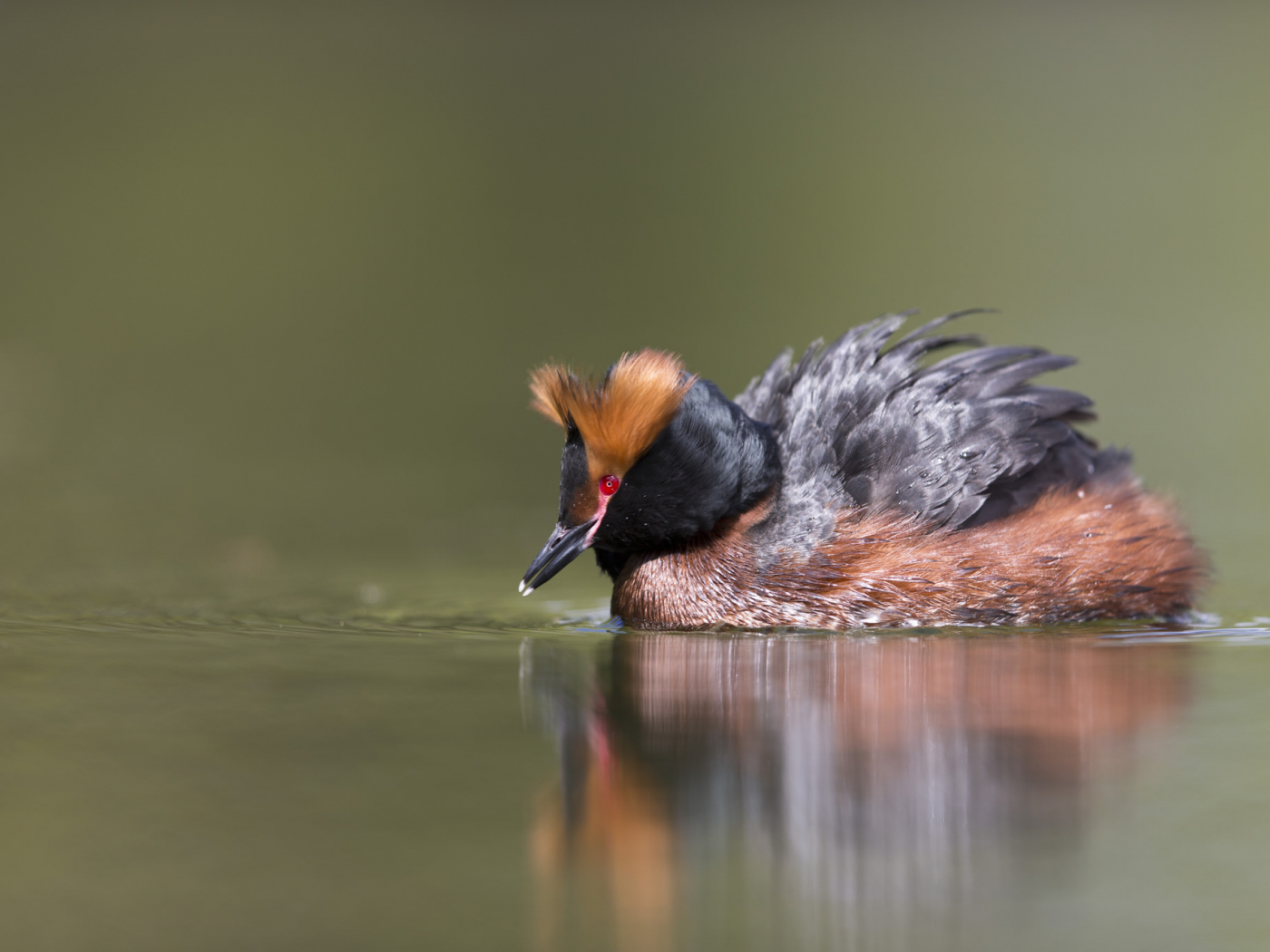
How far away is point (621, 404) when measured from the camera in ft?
21.4

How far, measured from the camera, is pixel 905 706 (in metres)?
5.05

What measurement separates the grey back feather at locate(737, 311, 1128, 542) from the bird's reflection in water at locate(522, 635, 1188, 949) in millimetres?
916

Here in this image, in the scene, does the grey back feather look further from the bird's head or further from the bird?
the bird's head

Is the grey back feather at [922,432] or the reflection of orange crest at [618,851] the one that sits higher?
the grey back feather at [922,432]

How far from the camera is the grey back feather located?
688 centimetres

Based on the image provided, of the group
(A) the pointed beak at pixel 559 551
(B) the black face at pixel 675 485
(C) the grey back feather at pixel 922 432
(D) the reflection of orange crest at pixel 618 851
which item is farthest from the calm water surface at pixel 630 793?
(C) the grey back feather at pixel 922 432

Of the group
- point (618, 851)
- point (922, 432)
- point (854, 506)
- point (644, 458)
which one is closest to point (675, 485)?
point (644, 458)

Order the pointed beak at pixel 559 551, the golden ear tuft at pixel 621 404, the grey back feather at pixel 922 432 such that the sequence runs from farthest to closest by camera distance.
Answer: the grey back feather at pixel 922 432, the pointed beak at pixel 559 551, the golden ear tuft at pixel 621 404

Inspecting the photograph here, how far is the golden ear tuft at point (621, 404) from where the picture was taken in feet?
21.4

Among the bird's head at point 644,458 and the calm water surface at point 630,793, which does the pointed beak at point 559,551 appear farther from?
the calm water surface at point 630,793

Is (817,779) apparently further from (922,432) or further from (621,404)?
(922,432)

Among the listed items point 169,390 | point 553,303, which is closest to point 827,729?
A: point 169,390

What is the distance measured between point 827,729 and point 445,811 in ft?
4.20

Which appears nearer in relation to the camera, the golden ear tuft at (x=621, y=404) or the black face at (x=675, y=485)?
the golden ear tuft at (x=621, y=404)
